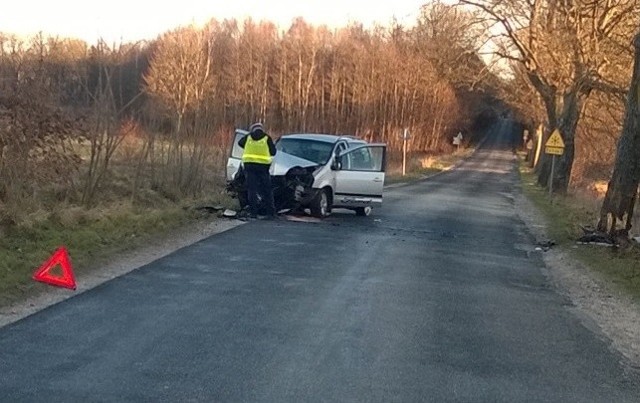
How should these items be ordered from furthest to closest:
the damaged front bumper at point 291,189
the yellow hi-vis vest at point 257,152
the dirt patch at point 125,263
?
1. the damaged front bumper at point 291,189
2. the yellow hi-vis vest at point 257,152
3. the dirt patch at point 125,263

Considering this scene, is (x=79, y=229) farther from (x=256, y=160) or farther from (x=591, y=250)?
(x=591, y=250)

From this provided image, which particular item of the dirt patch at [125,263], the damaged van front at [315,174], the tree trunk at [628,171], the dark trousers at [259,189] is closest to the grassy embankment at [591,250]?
the tree trunk at [628,171]

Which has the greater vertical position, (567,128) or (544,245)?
(567,128)

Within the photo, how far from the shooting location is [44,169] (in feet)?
48.5

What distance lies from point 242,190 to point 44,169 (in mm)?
5293

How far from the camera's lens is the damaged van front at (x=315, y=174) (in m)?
19.6

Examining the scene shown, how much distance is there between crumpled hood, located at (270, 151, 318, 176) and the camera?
19547 millimetres

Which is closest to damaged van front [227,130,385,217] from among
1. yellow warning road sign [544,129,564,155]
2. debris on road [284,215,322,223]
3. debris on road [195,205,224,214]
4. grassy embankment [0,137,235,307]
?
debris on road [284,215,322,223]

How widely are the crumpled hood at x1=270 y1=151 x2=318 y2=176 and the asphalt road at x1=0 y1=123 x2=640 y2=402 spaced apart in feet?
18.0

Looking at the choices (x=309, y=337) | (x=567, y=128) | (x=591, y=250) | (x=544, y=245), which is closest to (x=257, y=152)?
(x=544, y=245)

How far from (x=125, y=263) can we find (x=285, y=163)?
27.0 feet

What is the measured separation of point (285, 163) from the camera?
781 inches

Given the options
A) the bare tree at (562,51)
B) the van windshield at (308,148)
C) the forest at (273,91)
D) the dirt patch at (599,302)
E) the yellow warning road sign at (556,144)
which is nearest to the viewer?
the dirt patch at (599,302)

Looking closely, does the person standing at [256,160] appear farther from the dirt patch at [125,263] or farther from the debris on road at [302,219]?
the debris on road at [302,219]
